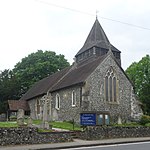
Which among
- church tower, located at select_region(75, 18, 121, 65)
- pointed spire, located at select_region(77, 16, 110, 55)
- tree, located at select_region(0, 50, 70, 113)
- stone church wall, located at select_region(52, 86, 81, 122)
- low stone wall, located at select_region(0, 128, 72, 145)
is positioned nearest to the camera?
low stone wall, located at select_region(0, 128, 72, 145)

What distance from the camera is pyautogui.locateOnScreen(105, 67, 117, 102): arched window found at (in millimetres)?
32812

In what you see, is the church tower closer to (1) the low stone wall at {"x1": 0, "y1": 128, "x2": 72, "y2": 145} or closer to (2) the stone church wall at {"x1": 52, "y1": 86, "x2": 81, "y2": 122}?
(2) the stone church wall at {"x1": 52, "y1": 86, "x2": 81, "y2": 122}

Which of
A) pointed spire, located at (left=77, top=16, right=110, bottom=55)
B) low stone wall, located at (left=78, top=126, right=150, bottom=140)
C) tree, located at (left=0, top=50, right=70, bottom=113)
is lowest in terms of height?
low stone wall, located at (left=78, top=126, right=150, bottom=140)

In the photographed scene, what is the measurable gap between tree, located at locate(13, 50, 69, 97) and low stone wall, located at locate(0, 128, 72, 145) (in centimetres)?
4117

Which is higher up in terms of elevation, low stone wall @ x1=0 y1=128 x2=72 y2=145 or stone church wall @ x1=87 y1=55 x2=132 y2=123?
stone church wall @ x1=87 y1=55 x2=132 y2=123

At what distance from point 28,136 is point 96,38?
1351 inches

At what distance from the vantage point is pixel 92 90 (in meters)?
31.4

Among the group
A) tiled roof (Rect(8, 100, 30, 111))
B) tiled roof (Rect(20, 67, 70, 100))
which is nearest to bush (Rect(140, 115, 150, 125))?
tiled roof (Rect(20, 67, 70, 100))

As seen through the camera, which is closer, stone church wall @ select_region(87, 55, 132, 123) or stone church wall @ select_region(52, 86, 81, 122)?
stone church wall @ select_region(87, 55, 132, 123)

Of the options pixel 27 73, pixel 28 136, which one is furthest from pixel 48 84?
pixel 28 136

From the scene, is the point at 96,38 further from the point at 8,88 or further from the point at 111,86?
the point at 8,88

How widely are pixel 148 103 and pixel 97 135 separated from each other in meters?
25.3

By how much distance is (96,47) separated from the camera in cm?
4694

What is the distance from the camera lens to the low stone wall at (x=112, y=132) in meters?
21.1
